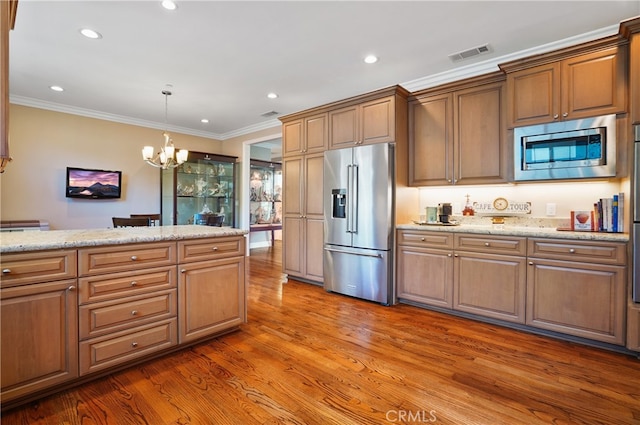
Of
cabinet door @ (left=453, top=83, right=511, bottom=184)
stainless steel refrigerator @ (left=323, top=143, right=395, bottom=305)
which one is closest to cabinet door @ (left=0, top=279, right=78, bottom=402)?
stainless steel refrigerator @ (left=323, top=143, right=395, bottom=305)

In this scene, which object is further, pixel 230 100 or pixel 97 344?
pixel 230 100

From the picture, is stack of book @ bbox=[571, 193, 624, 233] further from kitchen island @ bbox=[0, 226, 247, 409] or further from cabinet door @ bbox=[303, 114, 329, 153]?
kitchen island @ bbox=[0, 226, 247, 409]

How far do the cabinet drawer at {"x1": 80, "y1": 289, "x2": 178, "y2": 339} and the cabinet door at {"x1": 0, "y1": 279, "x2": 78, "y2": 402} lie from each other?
66 mm

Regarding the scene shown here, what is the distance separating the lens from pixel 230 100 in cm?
486

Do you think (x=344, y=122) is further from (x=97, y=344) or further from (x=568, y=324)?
(x=97, y=344)

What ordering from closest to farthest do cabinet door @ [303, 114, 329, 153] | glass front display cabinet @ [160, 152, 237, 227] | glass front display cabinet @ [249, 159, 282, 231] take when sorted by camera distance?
cabinet door @ [303, 114, 329, 153] < glass front display cabinet @ [160, 152, 237, 227] < glass front display cabinet @ [249, 159, 282, 231]

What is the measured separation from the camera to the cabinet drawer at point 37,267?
166 cm

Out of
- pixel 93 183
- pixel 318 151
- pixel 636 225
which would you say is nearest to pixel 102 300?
pixel 318 151

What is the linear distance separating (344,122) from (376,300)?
2210 millimetres

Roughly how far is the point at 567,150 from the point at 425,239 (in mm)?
1474

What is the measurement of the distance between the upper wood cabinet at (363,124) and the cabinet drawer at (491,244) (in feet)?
4.38

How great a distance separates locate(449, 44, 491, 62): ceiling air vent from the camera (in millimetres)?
3182

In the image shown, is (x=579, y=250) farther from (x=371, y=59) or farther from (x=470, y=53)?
(x=371, y=59)

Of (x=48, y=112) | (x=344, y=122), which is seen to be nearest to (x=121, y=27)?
(x=344, y=122)
